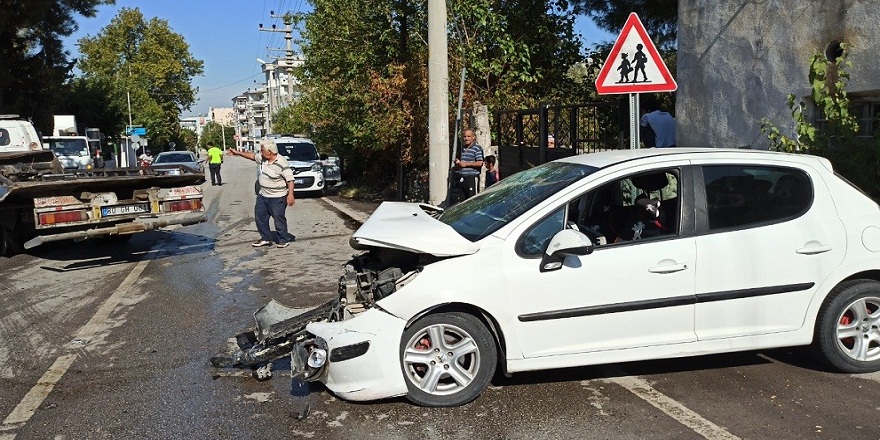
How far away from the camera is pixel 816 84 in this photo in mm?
8164

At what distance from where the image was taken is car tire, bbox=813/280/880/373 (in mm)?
5125

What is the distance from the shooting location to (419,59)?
1619 cm

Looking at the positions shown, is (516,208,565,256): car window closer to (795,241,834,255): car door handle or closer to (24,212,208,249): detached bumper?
(795,241,834,255): car door handle

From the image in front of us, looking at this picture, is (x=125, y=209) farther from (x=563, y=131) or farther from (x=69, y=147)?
(x=69, y=147)

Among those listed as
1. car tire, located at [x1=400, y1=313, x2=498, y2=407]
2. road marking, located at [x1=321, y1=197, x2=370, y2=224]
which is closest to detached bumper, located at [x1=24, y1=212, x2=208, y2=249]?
road marking, located at [x1=321, y1=197, x2=370, y2=224]

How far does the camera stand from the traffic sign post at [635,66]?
283 inches

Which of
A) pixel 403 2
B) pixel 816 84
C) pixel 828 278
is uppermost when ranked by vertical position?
pixel 403 2

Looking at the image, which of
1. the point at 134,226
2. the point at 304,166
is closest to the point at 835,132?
the point at 134,226

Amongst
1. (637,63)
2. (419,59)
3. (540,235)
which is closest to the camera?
(540,235)

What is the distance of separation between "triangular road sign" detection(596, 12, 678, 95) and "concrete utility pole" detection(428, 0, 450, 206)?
4685mm

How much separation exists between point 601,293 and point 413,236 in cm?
123

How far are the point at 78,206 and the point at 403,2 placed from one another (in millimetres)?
8318

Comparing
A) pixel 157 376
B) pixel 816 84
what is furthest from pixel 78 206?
pixel 816 84

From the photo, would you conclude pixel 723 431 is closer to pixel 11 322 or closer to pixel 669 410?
pixel 669 410
